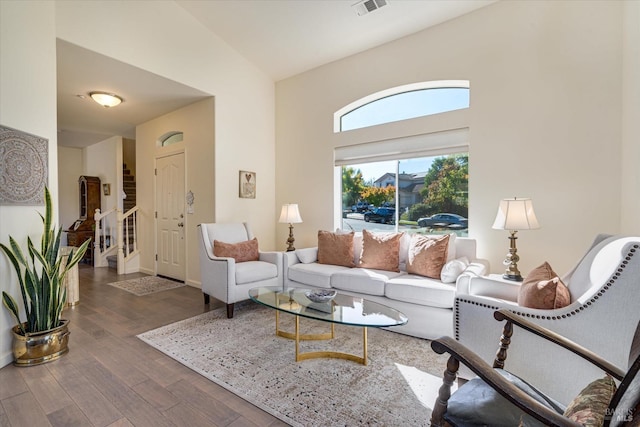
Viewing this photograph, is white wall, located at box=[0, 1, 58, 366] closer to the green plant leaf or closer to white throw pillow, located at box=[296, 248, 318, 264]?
the green plant leaf

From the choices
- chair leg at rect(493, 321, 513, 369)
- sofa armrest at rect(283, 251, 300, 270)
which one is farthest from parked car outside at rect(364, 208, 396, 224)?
chair leg at rect(493, 321, 513, 369)

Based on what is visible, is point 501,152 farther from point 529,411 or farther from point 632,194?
point 529,411

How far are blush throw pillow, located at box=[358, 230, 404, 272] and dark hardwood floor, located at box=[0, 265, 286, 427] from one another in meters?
2.00

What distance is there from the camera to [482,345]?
182cm

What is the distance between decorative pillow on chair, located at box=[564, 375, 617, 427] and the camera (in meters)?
0.89

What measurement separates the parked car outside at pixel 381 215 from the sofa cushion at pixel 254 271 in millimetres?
1532

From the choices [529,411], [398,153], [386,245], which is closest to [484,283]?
[386,245]

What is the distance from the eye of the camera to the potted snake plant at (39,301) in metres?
2.23

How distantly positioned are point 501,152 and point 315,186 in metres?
2.48

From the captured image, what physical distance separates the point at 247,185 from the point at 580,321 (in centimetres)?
412

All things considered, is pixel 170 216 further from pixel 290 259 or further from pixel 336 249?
pixel 336 249

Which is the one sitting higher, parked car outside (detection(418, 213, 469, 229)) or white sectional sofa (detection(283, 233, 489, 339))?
parked car outside (detection(418, 213, 469, 229))

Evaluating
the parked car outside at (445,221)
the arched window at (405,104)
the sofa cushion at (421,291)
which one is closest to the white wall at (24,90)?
the sofa cushion at (421,291)

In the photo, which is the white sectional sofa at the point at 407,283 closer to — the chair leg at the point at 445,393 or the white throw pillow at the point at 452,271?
the white throw pillow at the point at 452,271
